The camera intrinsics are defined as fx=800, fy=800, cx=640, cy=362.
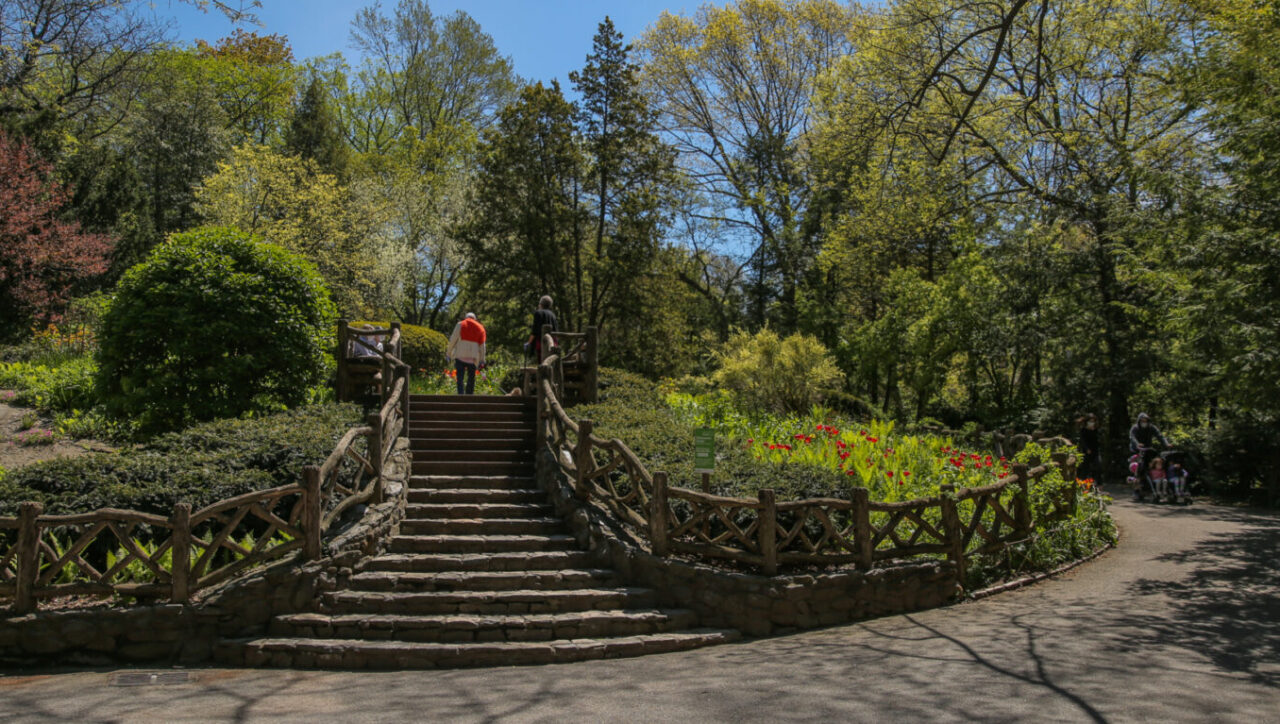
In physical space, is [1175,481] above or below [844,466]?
below

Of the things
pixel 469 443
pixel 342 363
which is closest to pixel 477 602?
pixel 469 443

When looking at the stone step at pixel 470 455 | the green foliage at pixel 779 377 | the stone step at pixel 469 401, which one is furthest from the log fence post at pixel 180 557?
the green foliage at pixel 779 377

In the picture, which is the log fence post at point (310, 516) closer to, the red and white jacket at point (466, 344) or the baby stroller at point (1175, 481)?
the red and white jacket at point (466, 344)

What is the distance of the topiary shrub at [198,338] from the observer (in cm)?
1242

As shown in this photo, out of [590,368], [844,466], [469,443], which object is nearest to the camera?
[844,466]

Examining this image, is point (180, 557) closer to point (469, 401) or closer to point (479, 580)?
point (479, 580)

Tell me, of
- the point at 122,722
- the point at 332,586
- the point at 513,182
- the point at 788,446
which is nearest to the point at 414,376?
the point at 513,182

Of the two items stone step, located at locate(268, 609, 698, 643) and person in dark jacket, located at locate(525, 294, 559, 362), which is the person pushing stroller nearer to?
person in dark jacket, located at locate(525, 294, 559, 362)

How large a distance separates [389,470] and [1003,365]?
23.2m

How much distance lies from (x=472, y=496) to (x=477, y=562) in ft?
6.27

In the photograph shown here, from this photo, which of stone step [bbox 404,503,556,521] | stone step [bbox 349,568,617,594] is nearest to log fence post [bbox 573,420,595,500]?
stone step [bbox 404,503,556,521]

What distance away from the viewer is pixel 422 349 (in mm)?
20547

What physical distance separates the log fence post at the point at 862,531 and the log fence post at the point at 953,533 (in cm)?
107

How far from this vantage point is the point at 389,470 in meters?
10.4
